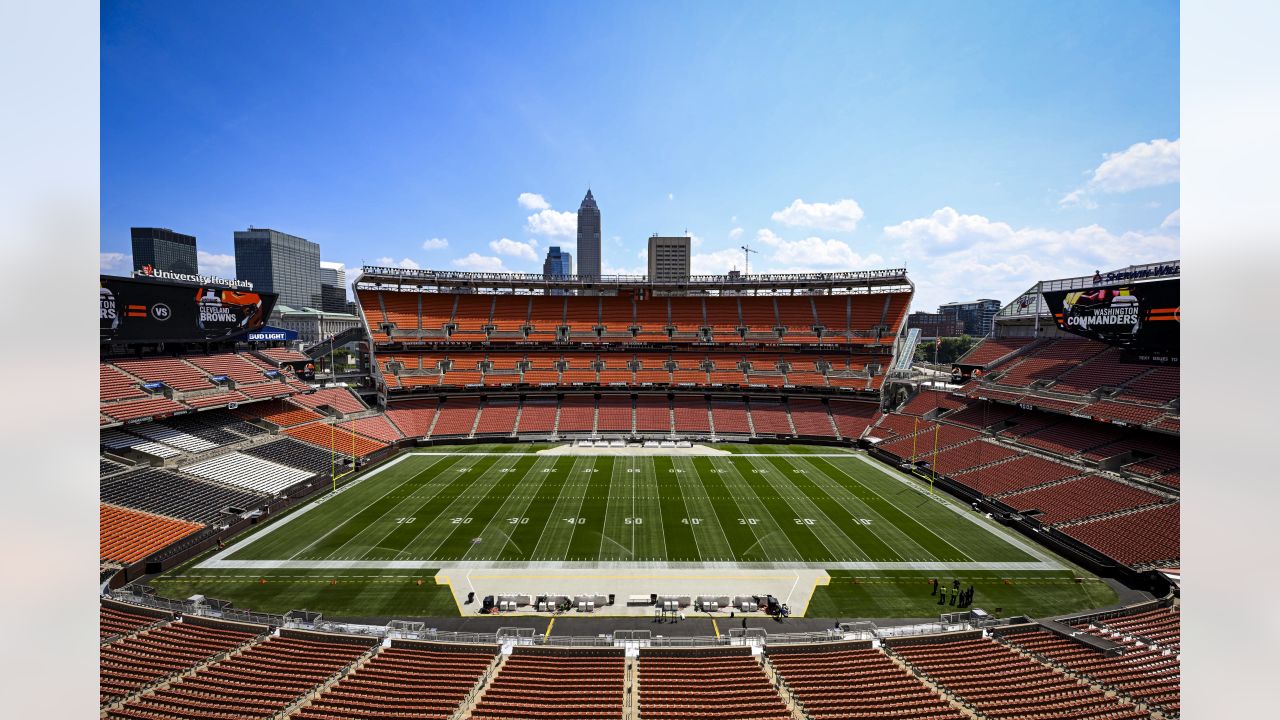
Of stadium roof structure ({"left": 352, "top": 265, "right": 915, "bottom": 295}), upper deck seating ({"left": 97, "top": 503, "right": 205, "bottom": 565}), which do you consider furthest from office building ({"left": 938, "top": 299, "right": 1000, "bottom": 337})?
upper deck seating ({"left": 97, "top": 503, "right": 205, "bottom": 565})

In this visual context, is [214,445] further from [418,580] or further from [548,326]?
[548,326]

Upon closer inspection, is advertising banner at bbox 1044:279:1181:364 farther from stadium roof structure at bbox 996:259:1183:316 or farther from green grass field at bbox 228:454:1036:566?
green grass field at bbox 228:454:1036:566

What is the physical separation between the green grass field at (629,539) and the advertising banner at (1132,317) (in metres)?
16.2

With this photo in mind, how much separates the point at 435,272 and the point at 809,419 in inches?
1687

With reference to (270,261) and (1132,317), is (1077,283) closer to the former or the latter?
(1132,317)

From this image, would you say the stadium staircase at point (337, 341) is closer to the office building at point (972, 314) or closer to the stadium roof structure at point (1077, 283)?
the stadium roof structure at point (1077, 283)

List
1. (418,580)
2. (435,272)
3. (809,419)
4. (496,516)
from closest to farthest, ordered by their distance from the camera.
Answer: (418,580)
(496,516)
(809,419)
(435,272)

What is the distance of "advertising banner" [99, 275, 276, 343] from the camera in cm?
3097

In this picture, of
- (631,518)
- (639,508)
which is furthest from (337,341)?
(631,518)

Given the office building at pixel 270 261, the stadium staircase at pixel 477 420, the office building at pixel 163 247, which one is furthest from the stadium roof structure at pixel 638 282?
the office building at pixel 270 261

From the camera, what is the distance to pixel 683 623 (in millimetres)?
17641

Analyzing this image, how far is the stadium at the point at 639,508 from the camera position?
1285cm

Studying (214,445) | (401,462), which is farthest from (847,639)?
(214,445)

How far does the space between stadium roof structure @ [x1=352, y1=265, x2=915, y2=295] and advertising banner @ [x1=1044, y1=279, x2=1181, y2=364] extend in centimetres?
1778
